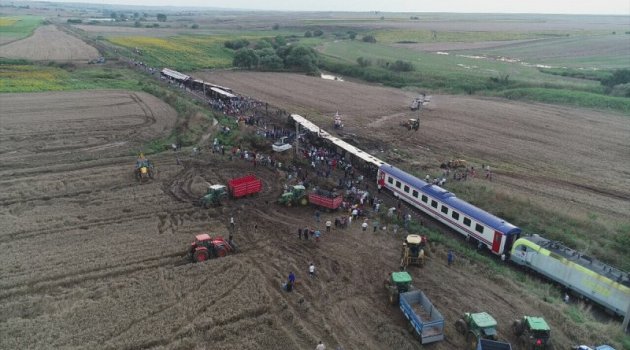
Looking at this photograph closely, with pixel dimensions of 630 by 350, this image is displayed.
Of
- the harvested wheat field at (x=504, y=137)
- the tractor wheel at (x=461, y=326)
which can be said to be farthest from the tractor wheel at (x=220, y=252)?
the harvested wheat field at (x=504, y=137)

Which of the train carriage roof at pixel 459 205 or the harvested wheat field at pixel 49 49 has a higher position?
the harvested wheat field at pixel 49 49

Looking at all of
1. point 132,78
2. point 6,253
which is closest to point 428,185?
point 6,253

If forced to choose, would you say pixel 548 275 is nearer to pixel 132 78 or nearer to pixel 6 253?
pixel 6 253

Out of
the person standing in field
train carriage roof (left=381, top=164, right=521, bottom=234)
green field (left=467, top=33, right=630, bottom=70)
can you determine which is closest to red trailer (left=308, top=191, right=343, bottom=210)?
train carriage roof (left=381, top=164, right=521, bottom=234)

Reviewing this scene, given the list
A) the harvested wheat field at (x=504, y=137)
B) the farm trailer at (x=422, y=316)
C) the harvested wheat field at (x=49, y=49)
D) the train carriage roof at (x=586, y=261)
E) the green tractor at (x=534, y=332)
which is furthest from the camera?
the harvested wheat field at (x=49, y=49)

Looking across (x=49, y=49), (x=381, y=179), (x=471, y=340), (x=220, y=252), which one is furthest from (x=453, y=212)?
(x=49, y=49)

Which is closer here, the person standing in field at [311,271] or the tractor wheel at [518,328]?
the tractor wheel at [518,328]

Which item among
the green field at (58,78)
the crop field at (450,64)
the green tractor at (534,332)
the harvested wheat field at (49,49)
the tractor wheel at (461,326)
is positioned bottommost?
the tractor wheel at (461,326)

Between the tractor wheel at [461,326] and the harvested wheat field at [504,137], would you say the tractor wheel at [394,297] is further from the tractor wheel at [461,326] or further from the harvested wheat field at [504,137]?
the harvested wheat field at [504,137]
